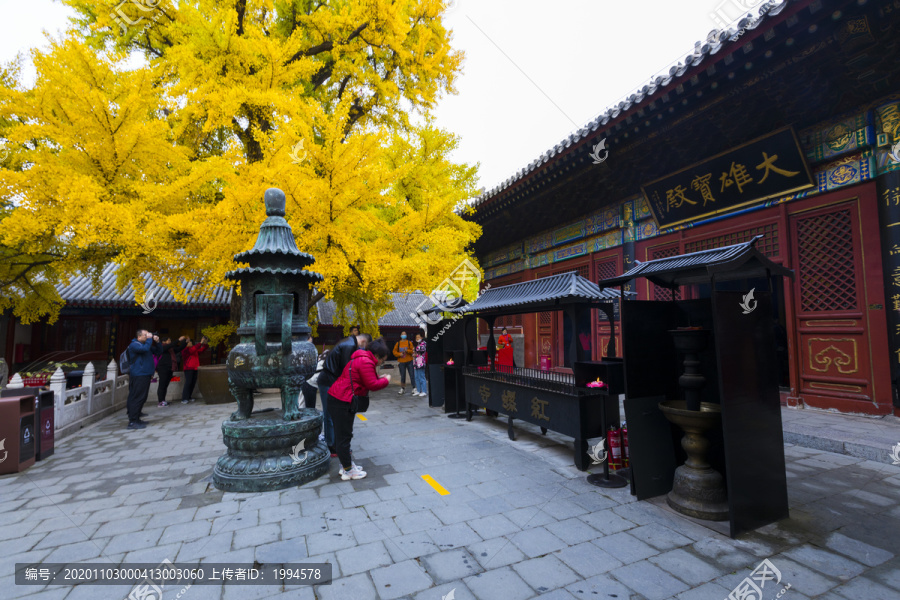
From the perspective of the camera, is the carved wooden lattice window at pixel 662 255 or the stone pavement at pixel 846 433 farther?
the carved wooden lattice window at pixel 662 255

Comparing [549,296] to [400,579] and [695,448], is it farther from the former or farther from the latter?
[400,579]

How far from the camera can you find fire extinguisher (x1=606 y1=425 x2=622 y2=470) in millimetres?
4312

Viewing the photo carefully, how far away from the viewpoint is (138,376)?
7188 millimetres

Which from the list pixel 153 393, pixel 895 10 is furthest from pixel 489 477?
pixel 153 393

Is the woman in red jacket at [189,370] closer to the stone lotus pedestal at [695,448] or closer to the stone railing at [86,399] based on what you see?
the stone railing at [86,399]

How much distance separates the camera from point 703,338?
3443 millimetres

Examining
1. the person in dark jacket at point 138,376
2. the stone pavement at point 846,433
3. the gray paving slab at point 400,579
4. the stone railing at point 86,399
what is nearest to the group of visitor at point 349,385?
the gray paving slab at point 400,579

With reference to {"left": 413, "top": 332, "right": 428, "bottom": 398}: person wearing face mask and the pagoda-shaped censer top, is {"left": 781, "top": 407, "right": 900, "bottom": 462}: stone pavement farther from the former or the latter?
{"left": 413, "top": 332, "right": 428, "bottom": 398}: person wearing face mask

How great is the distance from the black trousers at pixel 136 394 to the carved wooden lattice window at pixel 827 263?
36.9 ft

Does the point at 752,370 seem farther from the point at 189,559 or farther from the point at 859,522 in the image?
the point at 189,559

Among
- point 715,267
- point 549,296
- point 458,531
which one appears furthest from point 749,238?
point 458,531

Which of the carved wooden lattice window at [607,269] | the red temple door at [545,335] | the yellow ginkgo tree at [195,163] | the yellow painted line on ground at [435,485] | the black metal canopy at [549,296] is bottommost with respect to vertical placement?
the yellow painted line on ground at [435,485]

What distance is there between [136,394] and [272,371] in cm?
480

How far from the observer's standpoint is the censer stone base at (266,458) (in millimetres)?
4129
